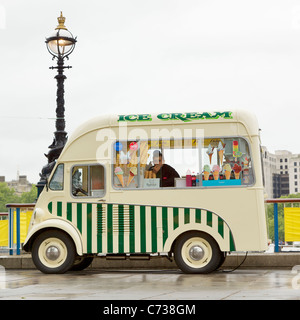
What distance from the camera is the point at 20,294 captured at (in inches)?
A: 376

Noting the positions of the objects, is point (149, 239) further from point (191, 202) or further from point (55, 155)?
point (55, 155)

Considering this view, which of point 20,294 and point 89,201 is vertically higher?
point 89,201

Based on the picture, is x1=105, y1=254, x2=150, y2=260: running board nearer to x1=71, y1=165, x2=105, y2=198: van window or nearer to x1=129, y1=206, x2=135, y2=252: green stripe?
x1=129, y1=206, x2=135, y2=252: green stripe

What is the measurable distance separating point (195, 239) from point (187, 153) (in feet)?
5.08

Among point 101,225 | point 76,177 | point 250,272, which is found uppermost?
point 76,177

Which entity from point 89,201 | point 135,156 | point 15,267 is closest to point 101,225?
point 89,201

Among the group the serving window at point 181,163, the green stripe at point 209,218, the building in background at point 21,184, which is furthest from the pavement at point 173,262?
the building in background at point 21,184

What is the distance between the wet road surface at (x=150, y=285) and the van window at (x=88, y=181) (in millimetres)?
1487

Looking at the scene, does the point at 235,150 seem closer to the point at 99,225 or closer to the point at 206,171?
the point at 206,171

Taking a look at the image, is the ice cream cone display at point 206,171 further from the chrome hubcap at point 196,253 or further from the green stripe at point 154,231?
the chrome hubcap at point 196,253

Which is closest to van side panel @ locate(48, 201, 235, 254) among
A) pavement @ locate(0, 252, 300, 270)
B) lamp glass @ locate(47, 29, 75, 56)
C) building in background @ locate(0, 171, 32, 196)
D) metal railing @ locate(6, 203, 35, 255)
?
pavement @ locate(0, 252, 300, 270)

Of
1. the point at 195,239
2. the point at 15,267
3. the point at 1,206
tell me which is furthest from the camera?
the point at 1,206

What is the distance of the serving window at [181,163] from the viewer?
12.9 m

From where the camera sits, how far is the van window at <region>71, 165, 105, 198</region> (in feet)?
43.6
